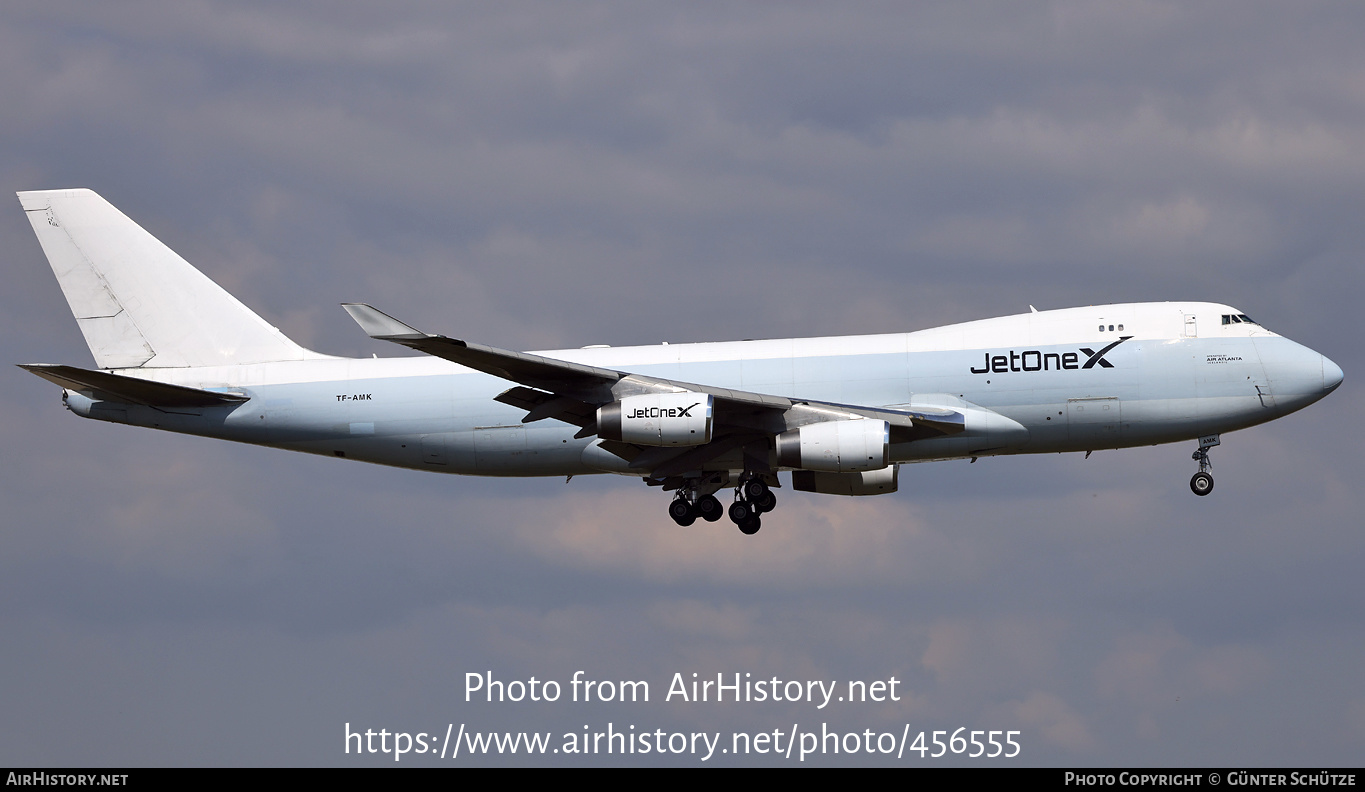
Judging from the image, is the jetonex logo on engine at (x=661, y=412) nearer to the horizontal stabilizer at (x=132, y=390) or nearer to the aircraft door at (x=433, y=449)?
the aircraft door at (x=433, y=449)

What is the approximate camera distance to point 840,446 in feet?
145

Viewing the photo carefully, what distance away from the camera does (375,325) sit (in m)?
39.2

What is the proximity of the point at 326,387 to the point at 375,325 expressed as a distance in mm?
11863

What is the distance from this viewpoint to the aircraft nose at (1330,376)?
151ft

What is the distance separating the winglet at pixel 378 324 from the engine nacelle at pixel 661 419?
6.78 meters

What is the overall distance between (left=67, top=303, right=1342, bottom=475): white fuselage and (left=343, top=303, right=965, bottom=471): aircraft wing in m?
1.08

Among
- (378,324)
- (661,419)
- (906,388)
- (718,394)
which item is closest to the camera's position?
(378,324)

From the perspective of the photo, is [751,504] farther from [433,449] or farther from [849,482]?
[433,449]

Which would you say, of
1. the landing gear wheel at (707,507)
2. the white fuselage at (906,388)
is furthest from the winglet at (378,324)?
the landing gear wheel at (707,507)

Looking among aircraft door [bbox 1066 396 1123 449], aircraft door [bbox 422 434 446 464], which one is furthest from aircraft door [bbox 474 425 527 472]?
aircraft door [bbox 1066 396 1123 449]

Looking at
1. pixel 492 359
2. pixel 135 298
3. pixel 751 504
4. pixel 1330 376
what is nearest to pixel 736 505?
pixel 751 504

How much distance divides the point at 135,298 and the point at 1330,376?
40.1 meters

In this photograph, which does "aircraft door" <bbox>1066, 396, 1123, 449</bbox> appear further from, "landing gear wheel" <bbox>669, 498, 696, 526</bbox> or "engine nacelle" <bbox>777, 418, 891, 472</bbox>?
"landing gear wheel" <bbox>669, 498, 696, 526</bbox>

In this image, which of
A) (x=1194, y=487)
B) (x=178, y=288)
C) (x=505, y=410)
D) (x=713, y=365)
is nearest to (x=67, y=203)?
(x=178, y=288)
